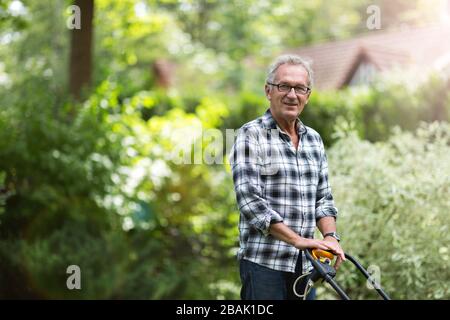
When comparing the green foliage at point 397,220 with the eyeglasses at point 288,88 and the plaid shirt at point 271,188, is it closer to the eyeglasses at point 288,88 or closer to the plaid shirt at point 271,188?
the plaid shirt at point 271,188

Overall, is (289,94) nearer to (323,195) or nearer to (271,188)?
(271,188)

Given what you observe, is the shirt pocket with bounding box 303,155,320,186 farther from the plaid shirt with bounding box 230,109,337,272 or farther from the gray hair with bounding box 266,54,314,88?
the gray hair with bounding box 266,54,314,88

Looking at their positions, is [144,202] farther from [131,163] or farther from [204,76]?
[204,76]

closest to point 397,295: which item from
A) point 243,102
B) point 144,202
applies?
point 144,202

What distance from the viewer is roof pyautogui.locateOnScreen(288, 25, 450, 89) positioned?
23375mm

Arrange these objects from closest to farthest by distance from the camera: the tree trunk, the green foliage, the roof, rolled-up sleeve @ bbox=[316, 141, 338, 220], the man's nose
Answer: the man's nose < rolled-up sleeve @ bbox=[316, 141, 338, 220] < the green foliage < the tree trunk < the roof

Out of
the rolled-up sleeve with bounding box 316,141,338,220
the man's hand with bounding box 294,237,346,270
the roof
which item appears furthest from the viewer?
the roof

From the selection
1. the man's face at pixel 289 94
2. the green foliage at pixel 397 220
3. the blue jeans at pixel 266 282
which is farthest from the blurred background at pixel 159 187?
the man's face at pixel 289 94

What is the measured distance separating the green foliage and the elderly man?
1.87 m

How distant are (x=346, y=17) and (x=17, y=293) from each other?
27420 millimetres

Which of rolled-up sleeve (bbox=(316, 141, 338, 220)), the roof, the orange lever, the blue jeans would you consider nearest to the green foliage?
rolled-up sleeve (bbox=(316, 141, 338, 220))

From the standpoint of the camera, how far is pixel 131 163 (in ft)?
24.7

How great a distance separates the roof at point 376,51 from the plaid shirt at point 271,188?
1949 centimetres

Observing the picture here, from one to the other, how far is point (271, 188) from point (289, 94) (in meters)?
0.42
